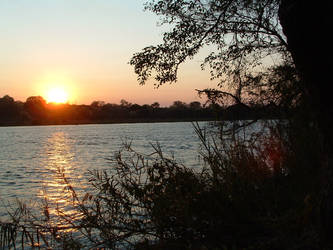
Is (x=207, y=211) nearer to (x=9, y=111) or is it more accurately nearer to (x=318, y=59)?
(x=318, y=59)

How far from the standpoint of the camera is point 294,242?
17.5ft

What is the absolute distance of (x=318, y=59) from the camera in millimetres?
4957

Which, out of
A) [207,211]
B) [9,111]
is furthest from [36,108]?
[207,211]

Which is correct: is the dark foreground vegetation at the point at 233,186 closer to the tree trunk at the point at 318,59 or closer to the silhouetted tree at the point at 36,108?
the tree trunk at the point at 318,59

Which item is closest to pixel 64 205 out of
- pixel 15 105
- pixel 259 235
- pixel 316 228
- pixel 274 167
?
pixel 274 167

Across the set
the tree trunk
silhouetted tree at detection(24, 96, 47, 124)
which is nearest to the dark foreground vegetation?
the tree trunk

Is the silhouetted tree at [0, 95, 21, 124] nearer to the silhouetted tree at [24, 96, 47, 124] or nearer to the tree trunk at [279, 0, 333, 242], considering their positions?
the silhouetted tree at [24, 96, 47, 124]

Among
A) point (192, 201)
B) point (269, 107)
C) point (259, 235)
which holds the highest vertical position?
point (269, 107)

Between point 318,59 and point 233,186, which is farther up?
point 318,59

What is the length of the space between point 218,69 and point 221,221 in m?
6.08

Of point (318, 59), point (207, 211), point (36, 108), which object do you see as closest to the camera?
point (318, 59)

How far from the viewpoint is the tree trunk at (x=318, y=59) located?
4.84m

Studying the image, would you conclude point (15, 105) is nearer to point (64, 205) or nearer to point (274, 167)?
point (64, 205)

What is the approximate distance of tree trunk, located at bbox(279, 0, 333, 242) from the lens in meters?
4.84
